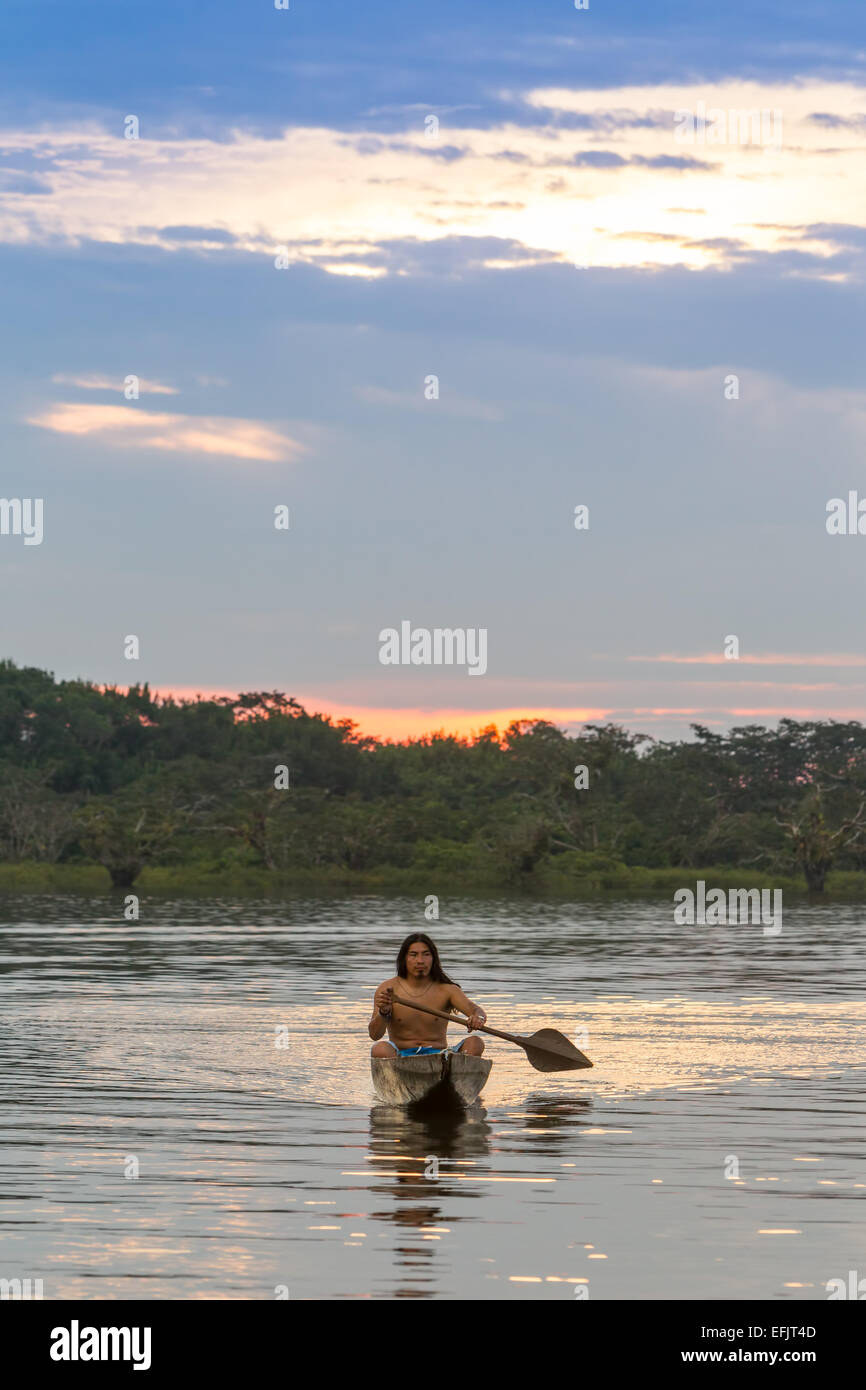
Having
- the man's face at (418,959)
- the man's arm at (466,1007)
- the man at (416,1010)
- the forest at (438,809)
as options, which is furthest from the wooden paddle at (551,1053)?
the forest at (438,809)

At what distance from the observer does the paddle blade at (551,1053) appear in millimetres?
18234

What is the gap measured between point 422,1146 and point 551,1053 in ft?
14.7

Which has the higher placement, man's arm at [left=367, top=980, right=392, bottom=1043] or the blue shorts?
man's arm at [left=367, top=980, right=392, bottom=1043]

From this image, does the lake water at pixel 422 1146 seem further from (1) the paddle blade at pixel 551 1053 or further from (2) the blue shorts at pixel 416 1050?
(2) the blue shorts at pixel 416 1050

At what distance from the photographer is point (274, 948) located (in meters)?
39.6

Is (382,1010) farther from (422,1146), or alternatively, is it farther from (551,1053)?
(551,1053)

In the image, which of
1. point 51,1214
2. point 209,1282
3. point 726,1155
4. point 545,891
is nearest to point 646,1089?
point 726,1155

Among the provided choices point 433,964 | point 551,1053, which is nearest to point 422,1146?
point 433,964

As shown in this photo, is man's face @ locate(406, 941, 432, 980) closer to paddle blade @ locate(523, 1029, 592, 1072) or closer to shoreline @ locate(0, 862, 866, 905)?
paddle blade @ locate(523, 1029, 592, 1072)

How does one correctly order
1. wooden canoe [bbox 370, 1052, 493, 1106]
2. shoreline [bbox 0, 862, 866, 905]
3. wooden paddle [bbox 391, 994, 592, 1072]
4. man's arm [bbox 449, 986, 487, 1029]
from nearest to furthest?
wooden canoe [bbox 370, 1052, 493, 1106], man's arm [bbox 449, 986, 487, 1029], wooden paddle [bbox 391, 994, 592, 1072], shoreline [bbox 0, 862, 866, 905]

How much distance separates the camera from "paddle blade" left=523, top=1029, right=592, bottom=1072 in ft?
59.8

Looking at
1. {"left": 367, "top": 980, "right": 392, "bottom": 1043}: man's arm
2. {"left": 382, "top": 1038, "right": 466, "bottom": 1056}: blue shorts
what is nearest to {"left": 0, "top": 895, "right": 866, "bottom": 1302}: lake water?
{"left": 382, "top": 1038, "right": 466, "bottom": 1056}: blue shorts

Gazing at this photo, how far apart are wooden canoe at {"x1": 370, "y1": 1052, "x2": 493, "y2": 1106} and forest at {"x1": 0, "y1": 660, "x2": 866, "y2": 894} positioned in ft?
167

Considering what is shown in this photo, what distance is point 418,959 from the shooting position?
16.2 meters
